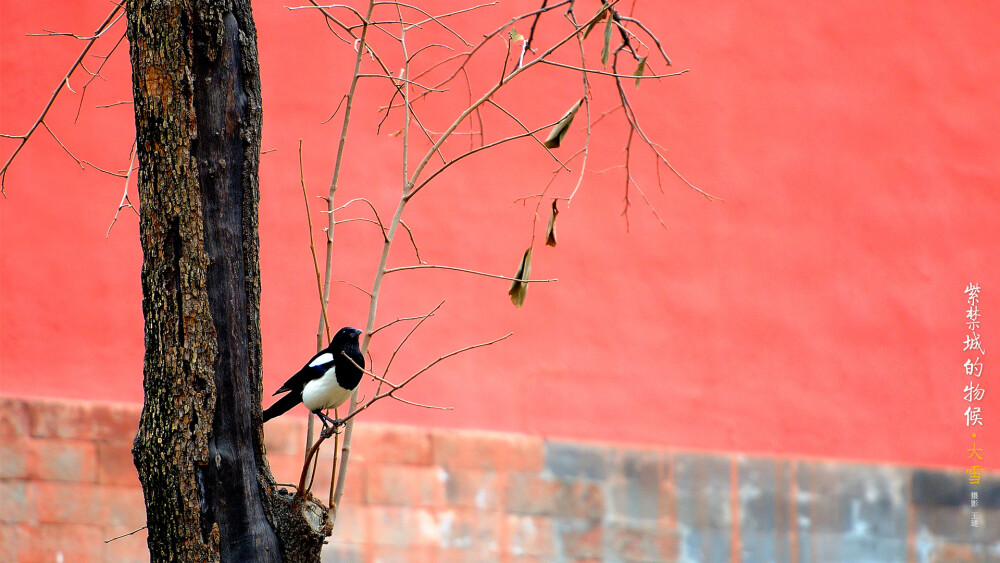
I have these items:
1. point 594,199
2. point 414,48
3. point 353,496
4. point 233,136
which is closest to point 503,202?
point 594,199

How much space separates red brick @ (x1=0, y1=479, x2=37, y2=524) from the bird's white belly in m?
1.67

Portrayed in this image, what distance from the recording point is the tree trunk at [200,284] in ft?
6.04

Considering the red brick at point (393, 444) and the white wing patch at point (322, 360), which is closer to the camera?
the white wing patch at point (322, 360)

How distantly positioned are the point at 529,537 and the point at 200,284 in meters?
2.52

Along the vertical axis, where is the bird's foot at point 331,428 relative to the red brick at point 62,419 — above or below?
below

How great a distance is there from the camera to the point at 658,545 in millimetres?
4195

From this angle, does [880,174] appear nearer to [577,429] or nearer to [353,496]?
[577,429]

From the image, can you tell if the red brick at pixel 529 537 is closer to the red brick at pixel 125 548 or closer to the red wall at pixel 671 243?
the red wall at pixel 671 243

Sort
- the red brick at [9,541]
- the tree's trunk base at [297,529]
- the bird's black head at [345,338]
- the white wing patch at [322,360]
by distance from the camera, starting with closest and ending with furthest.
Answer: the tree's trunk base at [297,529] < the white wing patch at [322,360] < the bird's black head at [345,338] < the red brick at [9,541]

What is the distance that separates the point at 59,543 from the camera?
375 centimetres

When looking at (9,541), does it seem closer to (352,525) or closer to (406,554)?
(352,525)

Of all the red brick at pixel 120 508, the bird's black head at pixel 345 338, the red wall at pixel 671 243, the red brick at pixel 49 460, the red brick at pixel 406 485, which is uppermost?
the red wall at pixel 671 243

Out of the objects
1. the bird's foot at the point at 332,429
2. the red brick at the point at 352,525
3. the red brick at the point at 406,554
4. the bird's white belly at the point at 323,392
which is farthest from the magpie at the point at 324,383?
the red brick at the point at 406,554

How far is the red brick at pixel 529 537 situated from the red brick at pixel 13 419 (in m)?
1.84
